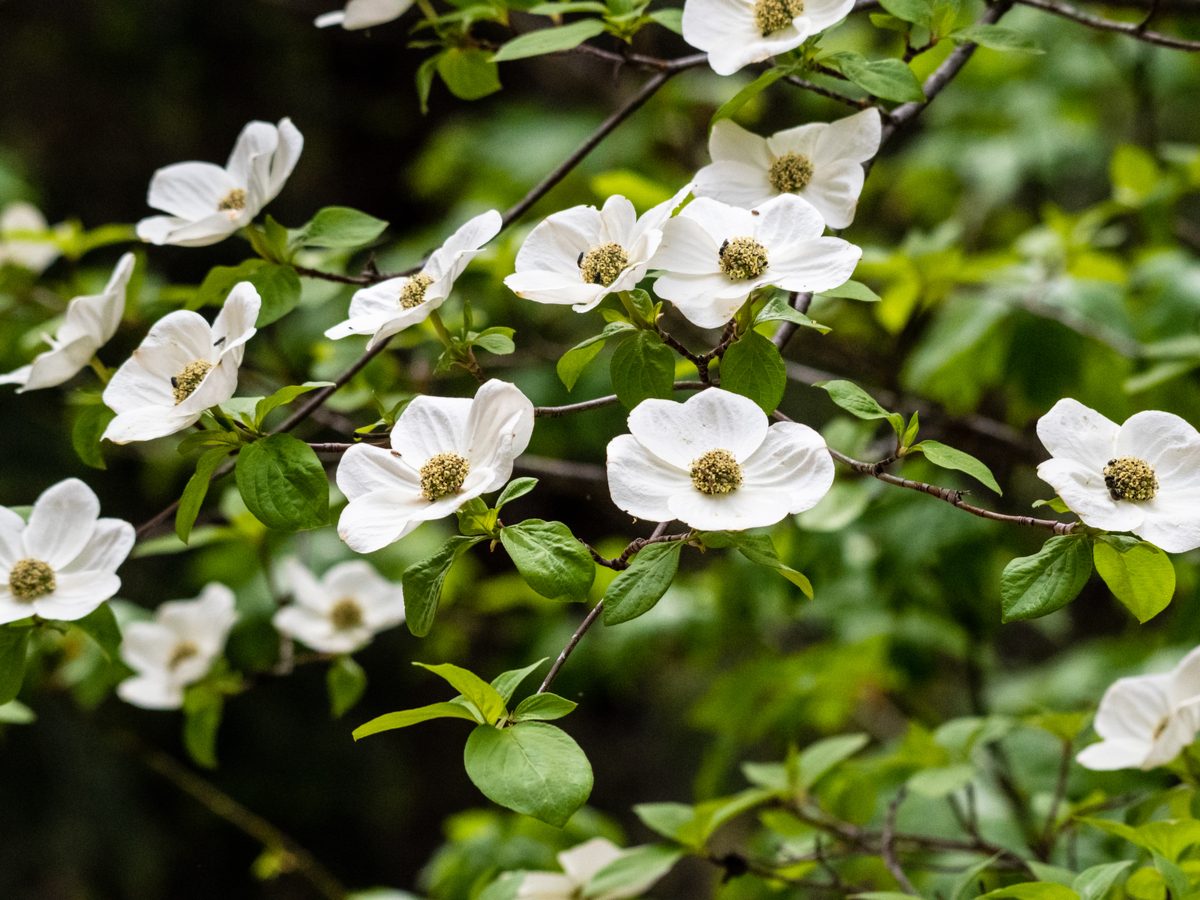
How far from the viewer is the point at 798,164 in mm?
706

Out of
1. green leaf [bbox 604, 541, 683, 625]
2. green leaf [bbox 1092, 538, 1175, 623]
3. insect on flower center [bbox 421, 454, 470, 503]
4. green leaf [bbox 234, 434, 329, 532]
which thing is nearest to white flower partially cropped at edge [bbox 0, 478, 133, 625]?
green leaf [bbox 234, 434, 329, 532]

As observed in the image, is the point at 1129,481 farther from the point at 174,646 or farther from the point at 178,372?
the point at 174,646

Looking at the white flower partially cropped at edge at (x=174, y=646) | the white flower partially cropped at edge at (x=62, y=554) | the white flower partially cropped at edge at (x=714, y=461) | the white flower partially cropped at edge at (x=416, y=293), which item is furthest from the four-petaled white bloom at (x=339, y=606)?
the white flower partially cropped at edge at (x=714, y=461)

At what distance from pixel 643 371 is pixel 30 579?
395 mm

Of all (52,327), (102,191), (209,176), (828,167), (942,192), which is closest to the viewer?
(828,167)

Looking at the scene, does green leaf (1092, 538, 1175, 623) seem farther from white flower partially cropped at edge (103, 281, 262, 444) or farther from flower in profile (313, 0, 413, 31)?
flower in profile (313, 0, 413, 31)

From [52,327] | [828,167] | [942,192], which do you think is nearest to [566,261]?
[828,167]

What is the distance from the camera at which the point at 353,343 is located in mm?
1051

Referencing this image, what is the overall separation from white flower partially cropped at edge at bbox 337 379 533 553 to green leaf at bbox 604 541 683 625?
77 millimetres

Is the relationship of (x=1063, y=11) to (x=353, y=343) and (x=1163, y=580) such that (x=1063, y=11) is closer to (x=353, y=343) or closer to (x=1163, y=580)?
(x=1163, y=580)

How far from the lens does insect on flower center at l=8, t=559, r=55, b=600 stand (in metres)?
0.69

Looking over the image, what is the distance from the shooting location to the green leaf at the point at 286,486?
621mm

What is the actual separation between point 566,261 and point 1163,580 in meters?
0.35

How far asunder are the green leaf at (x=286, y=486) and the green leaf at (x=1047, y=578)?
36 cm
